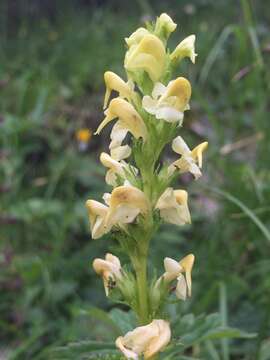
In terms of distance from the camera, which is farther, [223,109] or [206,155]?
[223,109]

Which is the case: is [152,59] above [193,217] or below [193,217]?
above

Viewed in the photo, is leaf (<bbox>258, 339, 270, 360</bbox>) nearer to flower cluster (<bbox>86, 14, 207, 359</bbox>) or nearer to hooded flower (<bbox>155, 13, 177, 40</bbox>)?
flower cluster (<bbox>86, 14, 207, 359</bbox>)

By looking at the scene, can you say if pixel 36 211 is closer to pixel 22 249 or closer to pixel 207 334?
pixel 22 249

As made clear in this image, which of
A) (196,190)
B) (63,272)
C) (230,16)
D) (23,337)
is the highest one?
(230,16)

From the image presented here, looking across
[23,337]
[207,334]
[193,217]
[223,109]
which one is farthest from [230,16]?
[207,334]

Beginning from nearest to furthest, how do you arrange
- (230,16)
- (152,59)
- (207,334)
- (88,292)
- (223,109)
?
(152,59), (207,334), (88,292), (223,109), (230,16)

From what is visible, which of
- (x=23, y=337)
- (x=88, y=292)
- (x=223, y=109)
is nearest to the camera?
(x=23, y=337)
